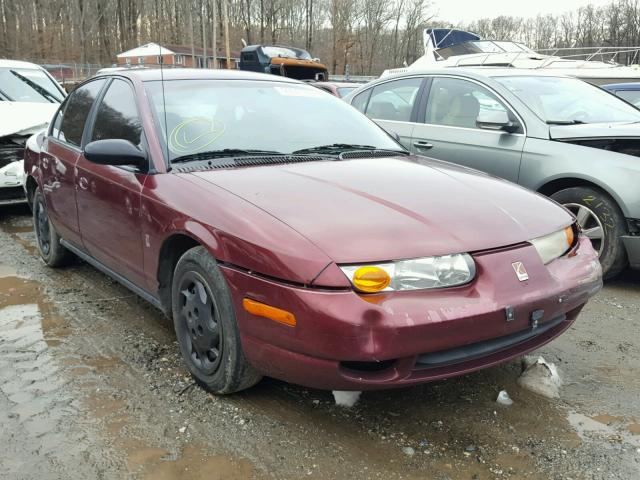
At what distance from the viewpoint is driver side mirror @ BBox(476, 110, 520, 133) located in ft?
14.8

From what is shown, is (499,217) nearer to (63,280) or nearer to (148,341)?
(148,341)

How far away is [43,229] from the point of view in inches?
185

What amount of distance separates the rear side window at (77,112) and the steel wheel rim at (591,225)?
3.47m

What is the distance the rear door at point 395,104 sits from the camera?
17.7 feet

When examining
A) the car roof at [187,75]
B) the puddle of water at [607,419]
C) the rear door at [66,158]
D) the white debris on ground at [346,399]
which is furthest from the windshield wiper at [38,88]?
the puddle of water at [607,419]

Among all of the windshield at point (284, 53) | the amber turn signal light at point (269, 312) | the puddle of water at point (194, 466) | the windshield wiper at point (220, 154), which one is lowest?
the puddle of water at point (194, 466)

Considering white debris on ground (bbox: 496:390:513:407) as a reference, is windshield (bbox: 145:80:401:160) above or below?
above

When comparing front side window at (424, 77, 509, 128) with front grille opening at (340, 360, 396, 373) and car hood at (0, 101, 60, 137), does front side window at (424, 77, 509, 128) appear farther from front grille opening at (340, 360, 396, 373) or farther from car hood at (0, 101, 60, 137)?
car hood at (0, 101, 60, 137)

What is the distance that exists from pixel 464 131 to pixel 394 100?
0.99m

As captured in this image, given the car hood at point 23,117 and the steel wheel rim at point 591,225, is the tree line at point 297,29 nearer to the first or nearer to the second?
the car hood at point 23,117

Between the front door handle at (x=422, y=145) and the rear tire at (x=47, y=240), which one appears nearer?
the rear tire at (x=47, y=240)

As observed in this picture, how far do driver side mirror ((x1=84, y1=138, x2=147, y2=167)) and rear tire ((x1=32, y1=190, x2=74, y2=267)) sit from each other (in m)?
1.85

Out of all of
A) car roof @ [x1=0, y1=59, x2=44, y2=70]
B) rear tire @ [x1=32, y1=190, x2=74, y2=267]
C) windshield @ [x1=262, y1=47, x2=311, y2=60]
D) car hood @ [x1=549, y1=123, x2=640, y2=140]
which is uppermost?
windshield @ [x1=262, y1=47, x2=311, y2=60]

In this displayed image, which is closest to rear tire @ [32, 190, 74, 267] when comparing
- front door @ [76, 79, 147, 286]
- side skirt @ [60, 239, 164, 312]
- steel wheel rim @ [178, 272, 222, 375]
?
side skirt @ [60, 239, 164, 312]
